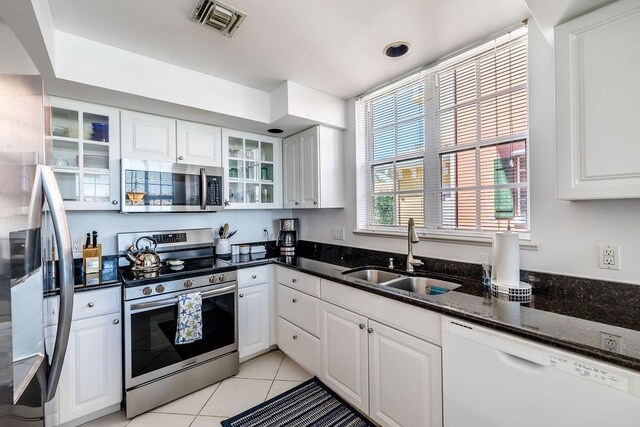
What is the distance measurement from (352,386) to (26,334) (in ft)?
5.67

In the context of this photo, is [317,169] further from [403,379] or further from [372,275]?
[403,379]

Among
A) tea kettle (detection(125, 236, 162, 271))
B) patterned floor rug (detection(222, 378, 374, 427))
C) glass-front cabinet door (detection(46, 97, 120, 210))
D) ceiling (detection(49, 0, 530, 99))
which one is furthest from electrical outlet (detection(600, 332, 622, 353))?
glass-front cabinet door (detection(46, 97, 120, 210))

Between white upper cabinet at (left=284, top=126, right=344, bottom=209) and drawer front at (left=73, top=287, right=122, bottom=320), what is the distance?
1655 mm

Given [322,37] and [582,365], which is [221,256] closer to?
[322,37]

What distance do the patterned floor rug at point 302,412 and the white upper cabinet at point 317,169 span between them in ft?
5.03

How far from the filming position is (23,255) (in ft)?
2.04

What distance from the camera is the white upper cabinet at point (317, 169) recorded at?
2654 mm

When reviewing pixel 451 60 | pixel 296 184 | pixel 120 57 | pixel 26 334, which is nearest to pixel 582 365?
pixel 26 334

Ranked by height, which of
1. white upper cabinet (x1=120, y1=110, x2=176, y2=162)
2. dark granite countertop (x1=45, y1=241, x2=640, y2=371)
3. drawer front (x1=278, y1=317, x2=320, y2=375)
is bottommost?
drawer front (x1=278, y1=317, x2=320, y2=375)

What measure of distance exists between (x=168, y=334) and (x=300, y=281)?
1.01 meters

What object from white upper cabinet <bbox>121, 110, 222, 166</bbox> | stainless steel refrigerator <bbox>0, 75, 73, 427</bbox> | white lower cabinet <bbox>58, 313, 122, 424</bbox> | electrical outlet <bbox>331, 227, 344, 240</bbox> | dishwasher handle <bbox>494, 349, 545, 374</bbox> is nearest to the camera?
stainless steel refrigerator <bbox>0, 75, 73, 427</bbox>

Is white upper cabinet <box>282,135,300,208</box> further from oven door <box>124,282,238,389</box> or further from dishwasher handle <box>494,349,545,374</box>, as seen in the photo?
dishwasher handle <box>494,349,545,374</box>

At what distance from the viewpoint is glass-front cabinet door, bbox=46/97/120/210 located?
1977 mm

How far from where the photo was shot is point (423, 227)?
2.18 m
